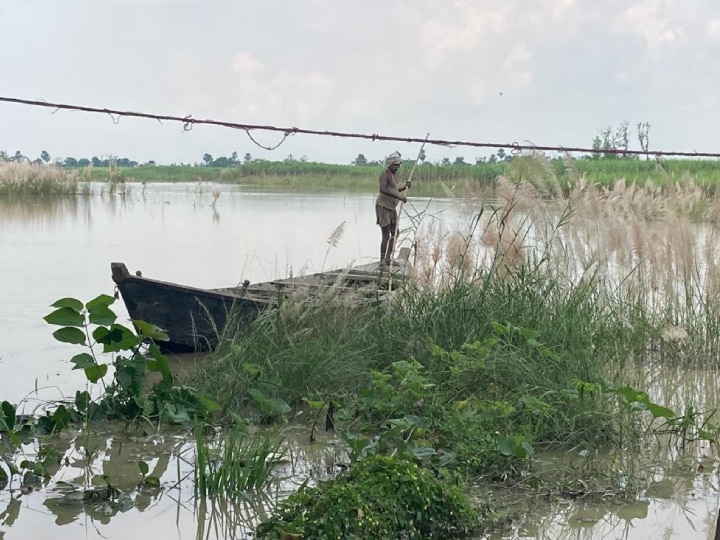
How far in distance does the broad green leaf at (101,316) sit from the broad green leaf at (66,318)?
0.06m

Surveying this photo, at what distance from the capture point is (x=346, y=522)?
3195 millimetres

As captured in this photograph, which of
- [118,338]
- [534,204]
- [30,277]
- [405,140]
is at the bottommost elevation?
[30,277]

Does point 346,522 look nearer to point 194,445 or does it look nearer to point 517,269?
point 194,445

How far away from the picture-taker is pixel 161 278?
12.6 meters

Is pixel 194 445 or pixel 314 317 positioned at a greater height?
pixel 314 317

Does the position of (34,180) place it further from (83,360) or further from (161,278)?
(83,360)

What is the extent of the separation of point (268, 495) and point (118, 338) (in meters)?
1.15

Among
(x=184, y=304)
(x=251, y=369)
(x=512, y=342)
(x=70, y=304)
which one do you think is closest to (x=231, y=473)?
(x=70, y=304)

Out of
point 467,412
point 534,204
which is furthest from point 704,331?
point 467,412

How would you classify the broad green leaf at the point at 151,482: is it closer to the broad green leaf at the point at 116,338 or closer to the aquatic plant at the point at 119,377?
the aquatic plant at the point at 119,377

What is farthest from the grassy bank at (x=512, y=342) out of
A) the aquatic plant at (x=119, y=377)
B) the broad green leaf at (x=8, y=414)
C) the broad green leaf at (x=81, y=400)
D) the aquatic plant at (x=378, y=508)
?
the broad green leaf at (x=8, y=414)

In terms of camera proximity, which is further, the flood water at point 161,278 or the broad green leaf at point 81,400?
the broad green leaf at point 81,400

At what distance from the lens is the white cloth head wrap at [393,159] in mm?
10016

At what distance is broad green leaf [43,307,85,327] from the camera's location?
175 inches
